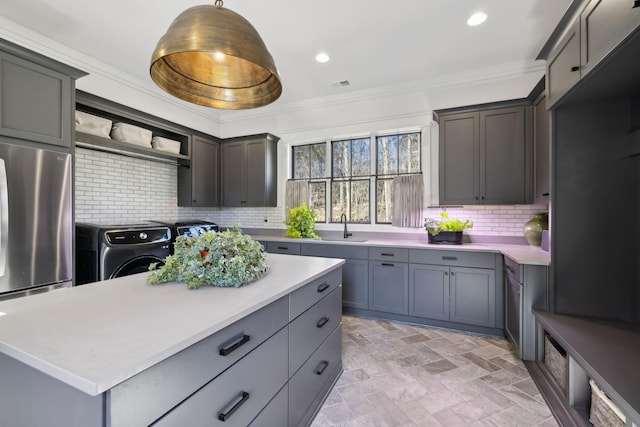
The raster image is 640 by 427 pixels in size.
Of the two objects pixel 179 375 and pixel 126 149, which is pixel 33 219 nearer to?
pixel 126 149

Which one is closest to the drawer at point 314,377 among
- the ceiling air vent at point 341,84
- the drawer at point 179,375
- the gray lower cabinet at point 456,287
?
the drawer at point 179,375

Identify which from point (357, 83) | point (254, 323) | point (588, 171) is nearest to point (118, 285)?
point (254, 323)

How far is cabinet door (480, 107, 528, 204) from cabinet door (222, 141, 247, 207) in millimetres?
3272

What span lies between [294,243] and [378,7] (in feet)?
8.70

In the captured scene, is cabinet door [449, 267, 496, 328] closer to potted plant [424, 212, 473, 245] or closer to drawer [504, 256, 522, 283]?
drawer [504, 256, 522, 283]

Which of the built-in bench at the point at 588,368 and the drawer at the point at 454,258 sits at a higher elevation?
the drawer at the point at 454,258

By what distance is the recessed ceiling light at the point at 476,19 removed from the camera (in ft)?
8.22

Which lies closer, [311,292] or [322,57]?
[311,292]

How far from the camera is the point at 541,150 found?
9.14ft

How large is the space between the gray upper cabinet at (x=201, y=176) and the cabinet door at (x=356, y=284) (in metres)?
2.42

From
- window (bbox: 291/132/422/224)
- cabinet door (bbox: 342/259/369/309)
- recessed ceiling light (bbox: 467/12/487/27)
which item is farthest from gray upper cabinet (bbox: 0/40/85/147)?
recessed ceiling light (bbox: 467/12/487/27)

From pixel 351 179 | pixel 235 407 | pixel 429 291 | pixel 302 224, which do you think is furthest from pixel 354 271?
pixel 235 407

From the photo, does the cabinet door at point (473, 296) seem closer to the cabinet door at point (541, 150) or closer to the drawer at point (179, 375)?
the cabinet door at point (541, 150)

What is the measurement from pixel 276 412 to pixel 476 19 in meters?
3.25
